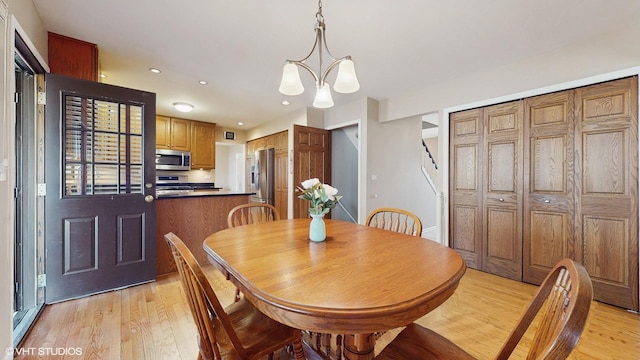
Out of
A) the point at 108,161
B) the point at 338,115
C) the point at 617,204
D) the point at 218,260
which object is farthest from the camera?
the point at 338,115

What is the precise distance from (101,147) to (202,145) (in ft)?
11.2

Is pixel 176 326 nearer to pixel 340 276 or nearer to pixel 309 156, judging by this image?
pixel 340 276

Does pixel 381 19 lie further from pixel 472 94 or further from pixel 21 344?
pixel 21 344

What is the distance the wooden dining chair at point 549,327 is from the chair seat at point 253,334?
417 mm

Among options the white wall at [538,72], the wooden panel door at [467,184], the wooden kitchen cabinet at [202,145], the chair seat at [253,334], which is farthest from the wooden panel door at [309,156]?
the chair seat at [253,334]

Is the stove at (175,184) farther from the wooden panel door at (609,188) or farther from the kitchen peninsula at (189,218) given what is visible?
the wooden panel door at (609,188)

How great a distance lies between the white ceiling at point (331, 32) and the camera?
6.15 feet

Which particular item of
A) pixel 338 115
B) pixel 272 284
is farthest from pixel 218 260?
pixel 338 115

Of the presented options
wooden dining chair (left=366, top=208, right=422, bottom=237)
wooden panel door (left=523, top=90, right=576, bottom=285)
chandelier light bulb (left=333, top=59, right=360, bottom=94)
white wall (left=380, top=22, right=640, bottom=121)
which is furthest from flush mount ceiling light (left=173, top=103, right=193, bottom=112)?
wooden panel door (left=523, top=90, right=576, bottom=285)

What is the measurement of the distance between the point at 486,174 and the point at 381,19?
82.9 inches

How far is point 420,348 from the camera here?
0.99 meters

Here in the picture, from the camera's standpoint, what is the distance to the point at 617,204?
2.16 meters

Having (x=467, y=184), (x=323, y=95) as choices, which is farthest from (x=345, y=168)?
(x=323, y=95)

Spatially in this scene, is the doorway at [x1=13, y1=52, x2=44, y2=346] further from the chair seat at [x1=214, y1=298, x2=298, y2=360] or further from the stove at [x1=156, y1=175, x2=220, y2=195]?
the stove at [x1=156, y1=175, x2=220, y2=195]
